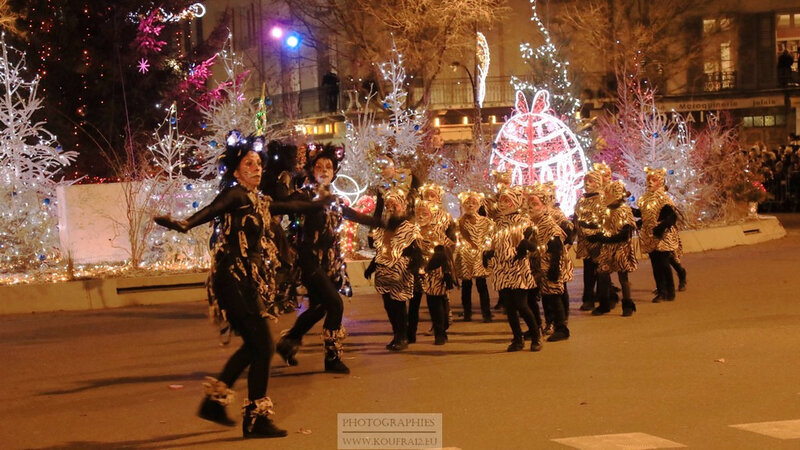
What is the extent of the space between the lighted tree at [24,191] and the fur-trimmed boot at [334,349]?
27.7 ft

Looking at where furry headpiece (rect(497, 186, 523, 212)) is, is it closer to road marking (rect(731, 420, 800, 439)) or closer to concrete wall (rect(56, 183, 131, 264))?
road marking (rect(731, 420, 800, 439))

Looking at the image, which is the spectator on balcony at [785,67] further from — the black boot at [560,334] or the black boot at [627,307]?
the black boot at [560,334]

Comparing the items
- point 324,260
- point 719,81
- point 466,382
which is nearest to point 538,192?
point 324,260

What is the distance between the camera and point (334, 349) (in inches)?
375

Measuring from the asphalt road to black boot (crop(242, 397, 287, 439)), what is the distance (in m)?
0.10

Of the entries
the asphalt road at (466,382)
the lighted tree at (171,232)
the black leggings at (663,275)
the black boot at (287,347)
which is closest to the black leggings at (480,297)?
the asphalt road at (466,382)

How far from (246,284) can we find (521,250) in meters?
3.81

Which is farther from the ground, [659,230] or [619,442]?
[659,230]

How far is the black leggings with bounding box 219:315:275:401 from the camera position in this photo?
7.32 m

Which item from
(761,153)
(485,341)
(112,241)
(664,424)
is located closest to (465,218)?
(485,341)

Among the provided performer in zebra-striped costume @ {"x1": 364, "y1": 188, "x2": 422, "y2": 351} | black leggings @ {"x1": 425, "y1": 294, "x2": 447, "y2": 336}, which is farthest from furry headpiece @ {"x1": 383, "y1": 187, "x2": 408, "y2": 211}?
black leggings @ {"x1": 425, "y1": 294, "x2": 447, "y2": 336}

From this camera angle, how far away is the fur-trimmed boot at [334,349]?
9.52 m

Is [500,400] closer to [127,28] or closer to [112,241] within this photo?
[112,241]

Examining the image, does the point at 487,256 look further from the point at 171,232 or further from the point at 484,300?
the point at 171,232
